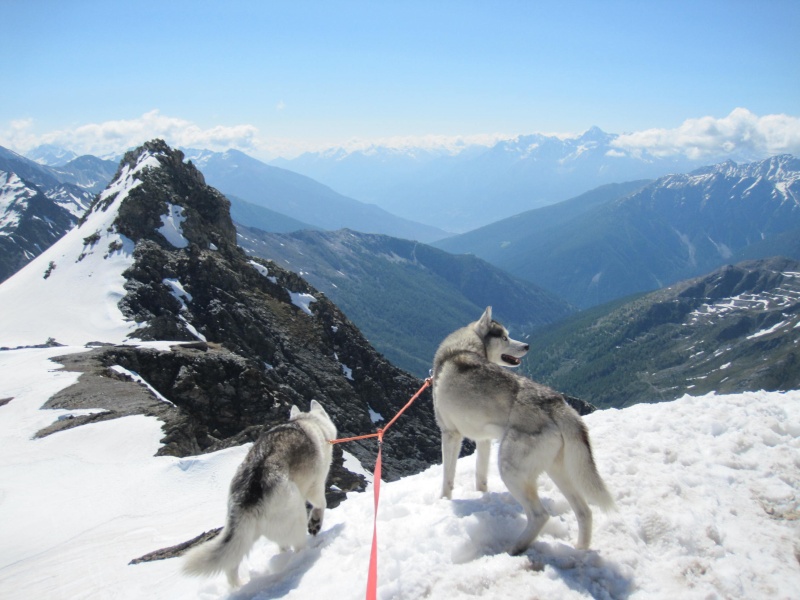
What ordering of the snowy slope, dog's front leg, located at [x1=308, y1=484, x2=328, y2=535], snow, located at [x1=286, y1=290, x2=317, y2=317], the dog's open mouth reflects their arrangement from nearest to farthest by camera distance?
1. dog's front leg, located at [x1=308, y1=484, x2=328, y2=535]
2. the dog's open mouth
3. the snowy slope
4. snow, located at [x1=286, y1=290, x2=317, y2=317]

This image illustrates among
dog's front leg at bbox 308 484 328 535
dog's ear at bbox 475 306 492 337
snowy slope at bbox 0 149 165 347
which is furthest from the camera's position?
snowy slope at bbox 0 149 165 347

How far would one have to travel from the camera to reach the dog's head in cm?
1038

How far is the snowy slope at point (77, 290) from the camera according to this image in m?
51.8

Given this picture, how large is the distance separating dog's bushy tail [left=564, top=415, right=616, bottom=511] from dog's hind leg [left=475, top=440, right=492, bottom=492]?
2.07 m

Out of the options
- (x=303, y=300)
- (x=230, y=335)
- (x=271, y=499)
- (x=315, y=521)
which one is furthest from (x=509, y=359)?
(x=303, y=300)

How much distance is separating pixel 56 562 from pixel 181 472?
704 centimetres

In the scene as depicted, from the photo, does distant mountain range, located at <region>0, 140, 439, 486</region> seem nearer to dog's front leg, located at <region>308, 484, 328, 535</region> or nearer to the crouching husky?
dog's front leg, located at <region>308, 484, 328, 535</region>

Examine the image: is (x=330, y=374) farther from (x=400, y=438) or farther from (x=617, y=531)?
(x=617, y=531)

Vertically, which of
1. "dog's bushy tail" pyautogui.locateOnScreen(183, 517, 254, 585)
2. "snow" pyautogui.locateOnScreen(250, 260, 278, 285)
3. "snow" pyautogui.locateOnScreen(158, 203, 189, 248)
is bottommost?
"snow" pyautogui.locateOnScreen(250, 260, 278, 285)

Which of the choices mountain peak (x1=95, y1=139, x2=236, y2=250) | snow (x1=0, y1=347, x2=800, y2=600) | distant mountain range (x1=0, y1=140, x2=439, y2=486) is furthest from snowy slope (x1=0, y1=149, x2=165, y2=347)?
snow (x1=0, y1=347, x2=800, y2=600)

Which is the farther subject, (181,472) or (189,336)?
(189,336)

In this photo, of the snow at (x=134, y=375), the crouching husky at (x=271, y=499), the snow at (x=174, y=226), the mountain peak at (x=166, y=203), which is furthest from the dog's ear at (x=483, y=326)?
the mountain peak at (x=166, y=203)

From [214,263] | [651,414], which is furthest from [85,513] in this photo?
[214,263]

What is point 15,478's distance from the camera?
1897 centimetres
